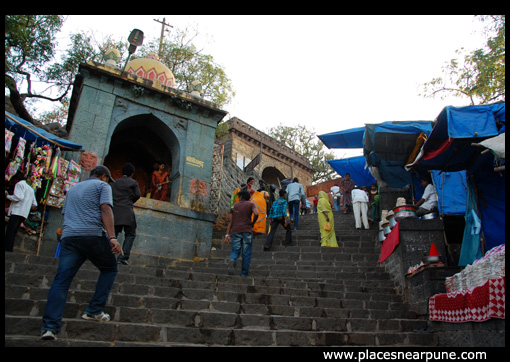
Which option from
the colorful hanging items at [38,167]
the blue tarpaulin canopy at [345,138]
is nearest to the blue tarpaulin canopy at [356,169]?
the blue tarpaulin canopy at [345,138]

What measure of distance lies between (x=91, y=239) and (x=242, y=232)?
3510 mm

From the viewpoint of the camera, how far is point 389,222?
8.30m

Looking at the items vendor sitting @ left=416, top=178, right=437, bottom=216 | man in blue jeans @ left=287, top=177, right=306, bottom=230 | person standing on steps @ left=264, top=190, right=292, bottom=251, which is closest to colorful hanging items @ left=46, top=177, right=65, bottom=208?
person standing on steps @ left=264, top=190, right=292, bottom=251

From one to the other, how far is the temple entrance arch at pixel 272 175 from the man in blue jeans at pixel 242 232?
25277 millimetres

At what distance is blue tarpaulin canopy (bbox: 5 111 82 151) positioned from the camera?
8.04 meters

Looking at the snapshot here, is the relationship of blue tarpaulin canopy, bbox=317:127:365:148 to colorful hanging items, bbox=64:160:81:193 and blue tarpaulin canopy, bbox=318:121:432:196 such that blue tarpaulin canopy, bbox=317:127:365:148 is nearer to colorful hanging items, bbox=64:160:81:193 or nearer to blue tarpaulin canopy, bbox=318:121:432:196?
blue tarpaulin canopy, bbox=318:121:432:196

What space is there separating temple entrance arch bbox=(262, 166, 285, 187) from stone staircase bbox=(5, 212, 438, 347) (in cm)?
2466

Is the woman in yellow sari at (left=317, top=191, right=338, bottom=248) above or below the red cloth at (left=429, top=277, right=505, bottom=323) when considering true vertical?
above

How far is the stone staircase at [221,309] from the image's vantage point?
4.13m

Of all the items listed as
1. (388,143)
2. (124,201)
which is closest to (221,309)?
(124,201)

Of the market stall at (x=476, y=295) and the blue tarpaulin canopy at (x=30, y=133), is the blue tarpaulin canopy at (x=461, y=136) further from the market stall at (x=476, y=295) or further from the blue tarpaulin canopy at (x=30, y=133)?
the blue tarpaulin canopy at (x=30, y=133)

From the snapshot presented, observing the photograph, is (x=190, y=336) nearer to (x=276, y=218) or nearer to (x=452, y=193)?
(x=276, y=218)
